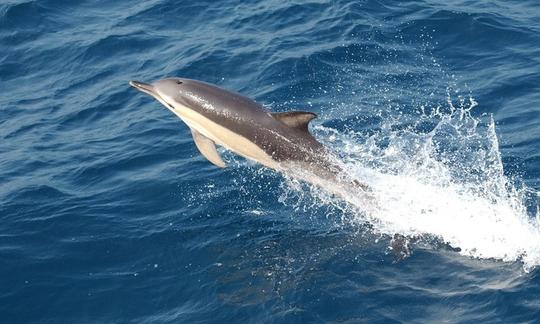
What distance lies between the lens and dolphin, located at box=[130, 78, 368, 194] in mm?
10055

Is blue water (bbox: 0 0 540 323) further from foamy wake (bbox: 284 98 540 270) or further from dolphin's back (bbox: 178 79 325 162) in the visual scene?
dolphin's back (bbox: 178 79 325 162)

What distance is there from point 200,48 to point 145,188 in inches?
200

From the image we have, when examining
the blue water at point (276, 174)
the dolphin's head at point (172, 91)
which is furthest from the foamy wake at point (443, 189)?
the dolphin's head at point (172, 91)

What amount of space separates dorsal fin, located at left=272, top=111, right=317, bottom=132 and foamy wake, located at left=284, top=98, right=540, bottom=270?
841mm

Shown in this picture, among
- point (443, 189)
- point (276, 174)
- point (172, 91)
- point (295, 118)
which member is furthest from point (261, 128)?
point (443, 189)

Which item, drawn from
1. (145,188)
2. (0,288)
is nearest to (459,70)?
(145,188)

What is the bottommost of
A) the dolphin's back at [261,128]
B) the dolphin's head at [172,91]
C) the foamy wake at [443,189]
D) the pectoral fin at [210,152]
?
the foamy wake at [443,189]

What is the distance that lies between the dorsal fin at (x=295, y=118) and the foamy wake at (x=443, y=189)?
841 mm

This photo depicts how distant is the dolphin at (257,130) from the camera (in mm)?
10055

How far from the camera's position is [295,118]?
990cm

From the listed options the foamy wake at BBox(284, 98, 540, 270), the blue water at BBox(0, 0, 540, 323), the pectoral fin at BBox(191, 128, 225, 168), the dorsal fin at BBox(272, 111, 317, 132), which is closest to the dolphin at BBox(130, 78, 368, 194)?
the dorsal fin at BBox(272, 111, 317, 132)

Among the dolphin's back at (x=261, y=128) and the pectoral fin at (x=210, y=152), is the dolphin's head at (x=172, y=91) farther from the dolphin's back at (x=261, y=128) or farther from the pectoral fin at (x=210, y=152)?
the pectoral fin at (x=210, y=152)

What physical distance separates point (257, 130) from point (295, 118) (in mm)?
474

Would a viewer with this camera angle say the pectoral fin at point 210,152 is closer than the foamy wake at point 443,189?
No
